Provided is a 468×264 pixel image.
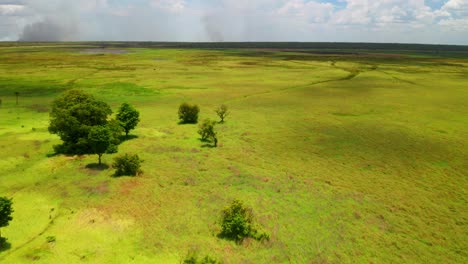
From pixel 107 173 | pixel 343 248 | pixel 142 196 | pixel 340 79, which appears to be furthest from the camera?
pixel 340 79

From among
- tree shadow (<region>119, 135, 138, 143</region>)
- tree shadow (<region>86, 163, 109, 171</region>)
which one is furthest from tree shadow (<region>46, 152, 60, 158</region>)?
tree shadow (<region>119, 135, 138, 143</region>)

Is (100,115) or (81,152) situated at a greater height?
(100,115)

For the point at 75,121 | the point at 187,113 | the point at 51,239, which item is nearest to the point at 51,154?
the point at 75,121

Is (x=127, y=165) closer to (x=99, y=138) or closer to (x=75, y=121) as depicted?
(x=99, y=138)

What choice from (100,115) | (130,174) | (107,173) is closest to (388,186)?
(130,174)

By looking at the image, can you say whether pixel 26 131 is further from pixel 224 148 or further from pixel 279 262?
pixel 279 262
